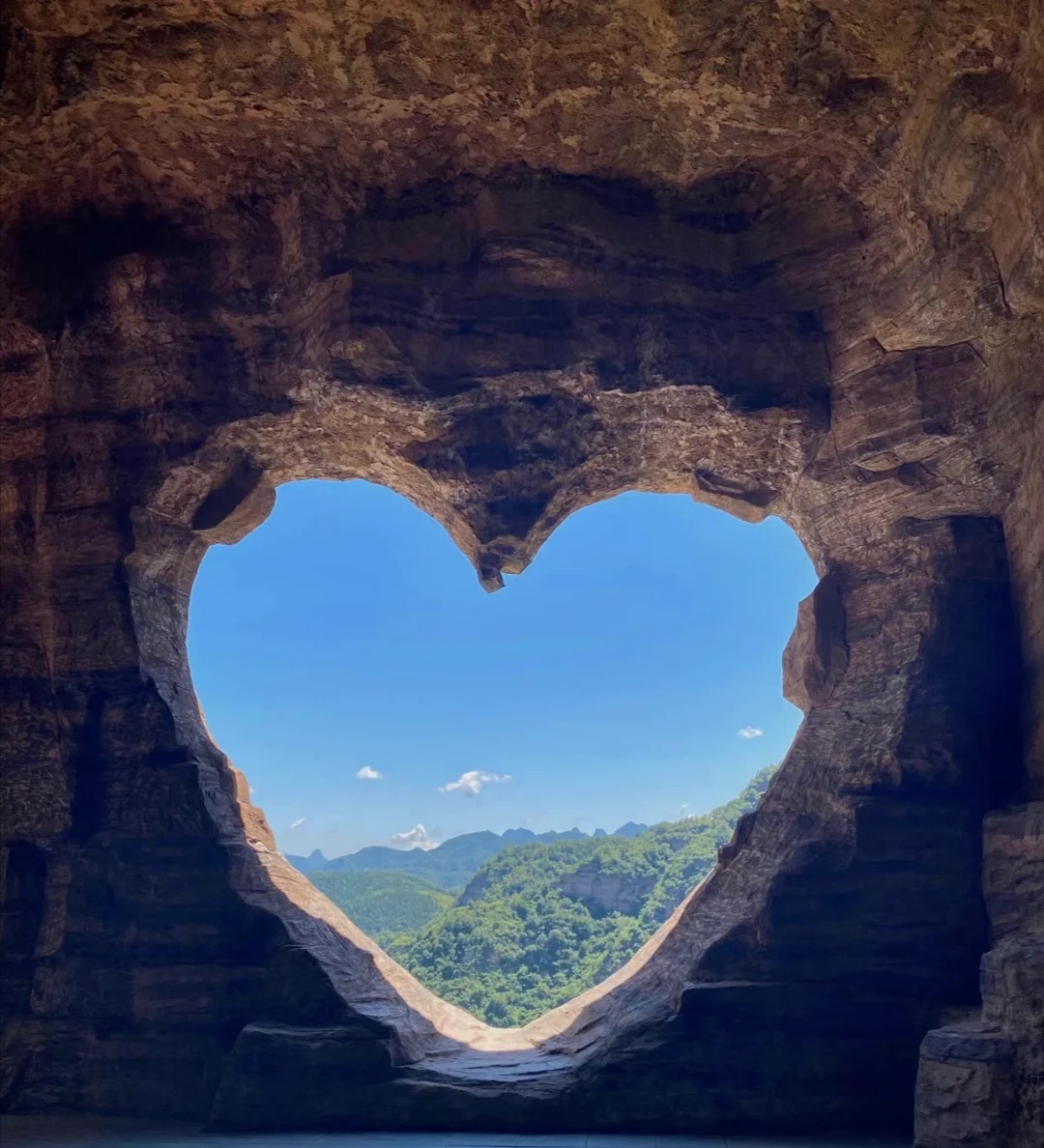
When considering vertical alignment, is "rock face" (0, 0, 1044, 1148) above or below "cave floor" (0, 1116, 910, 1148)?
above

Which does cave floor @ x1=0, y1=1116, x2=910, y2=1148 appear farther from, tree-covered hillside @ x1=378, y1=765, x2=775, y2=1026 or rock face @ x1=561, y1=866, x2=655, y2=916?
rock face @ x1=561, y1=866, x2=655, y2=916

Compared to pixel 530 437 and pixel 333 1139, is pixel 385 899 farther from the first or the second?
pixel 333 1139

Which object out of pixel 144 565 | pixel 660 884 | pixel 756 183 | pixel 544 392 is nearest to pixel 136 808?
pixel 144 565

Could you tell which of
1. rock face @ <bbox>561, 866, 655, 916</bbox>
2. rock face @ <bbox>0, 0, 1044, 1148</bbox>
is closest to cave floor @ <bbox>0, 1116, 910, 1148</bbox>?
rock face @ <bbox>0, 0, 1044, 1148</bbox>

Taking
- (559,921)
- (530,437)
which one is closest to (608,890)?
(559,921)

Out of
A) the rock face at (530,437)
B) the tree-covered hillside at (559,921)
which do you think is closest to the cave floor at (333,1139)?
the rock face at (530,437)

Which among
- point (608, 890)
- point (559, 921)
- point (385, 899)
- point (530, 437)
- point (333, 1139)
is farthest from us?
point (385, 899)
